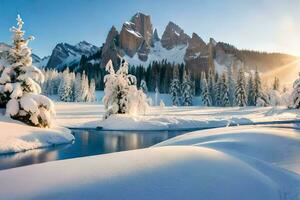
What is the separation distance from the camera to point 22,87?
88.5 ft

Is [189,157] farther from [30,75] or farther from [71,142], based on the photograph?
[30,75]

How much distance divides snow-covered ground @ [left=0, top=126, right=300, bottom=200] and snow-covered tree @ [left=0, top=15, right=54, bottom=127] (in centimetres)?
1687

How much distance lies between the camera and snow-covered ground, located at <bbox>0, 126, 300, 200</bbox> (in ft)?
25.2

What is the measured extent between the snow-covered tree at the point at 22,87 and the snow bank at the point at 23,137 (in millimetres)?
933

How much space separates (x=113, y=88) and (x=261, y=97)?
5376cm

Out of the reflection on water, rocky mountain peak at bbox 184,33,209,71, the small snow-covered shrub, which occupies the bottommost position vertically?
the reflection on water

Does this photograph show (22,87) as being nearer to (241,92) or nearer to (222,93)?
(241,92)

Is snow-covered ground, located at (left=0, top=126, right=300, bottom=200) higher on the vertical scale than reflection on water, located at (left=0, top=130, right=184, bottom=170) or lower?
higher

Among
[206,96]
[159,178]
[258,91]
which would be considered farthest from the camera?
[206,96]

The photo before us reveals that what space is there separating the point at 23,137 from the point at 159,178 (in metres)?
16.8

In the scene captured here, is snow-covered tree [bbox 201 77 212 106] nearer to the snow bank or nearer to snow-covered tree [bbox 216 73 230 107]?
snow-covered tree [bbox 216 73 230 107]

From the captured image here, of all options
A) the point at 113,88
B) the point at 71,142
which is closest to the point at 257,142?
the point at 71,142

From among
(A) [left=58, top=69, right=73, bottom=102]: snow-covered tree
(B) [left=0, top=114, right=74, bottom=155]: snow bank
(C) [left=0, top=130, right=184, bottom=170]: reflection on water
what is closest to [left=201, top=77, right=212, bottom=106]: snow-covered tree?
(A) [left=58, top=69, right=73, bottom=102]: snow-covered tree

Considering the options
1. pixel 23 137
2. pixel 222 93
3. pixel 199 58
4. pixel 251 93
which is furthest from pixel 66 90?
pixel 199 58
